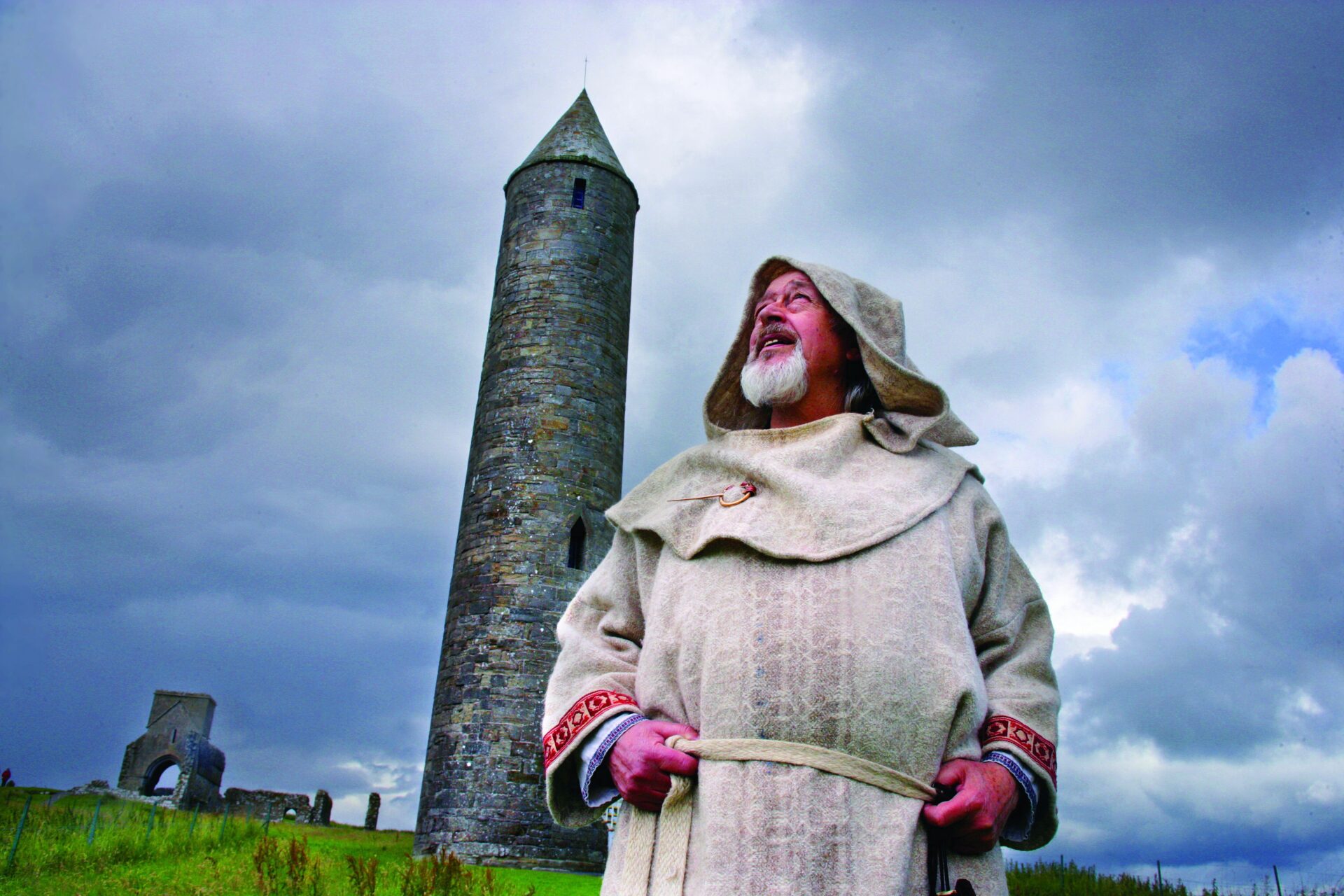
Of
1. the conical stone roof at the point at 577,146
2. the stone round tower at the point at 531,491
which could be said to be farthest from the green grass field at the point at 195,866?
the conical stone roof at the point at 577,146

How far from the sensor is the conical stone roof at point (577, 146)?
57.4ft

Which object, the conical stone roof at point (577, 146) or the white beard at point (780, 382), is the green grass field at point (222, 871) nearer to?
the white beard at point (780, 382)

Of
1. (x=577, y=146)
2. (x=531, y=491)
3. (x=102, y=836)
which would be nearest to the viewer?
(x=102, y=836)

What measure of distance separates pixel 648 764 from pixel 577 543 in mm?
12913

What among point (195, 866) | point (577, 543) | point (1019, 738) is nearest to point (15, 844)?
point (195, 866)

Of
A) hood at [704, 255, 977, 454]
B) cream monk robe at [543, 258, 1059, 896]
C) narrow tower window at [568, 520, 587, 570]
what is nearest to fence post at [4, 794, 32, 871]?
narrow tower window at [568, 520, 587, 570]

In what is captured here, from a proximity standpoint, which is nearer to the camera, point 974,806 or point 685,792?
point 974,806

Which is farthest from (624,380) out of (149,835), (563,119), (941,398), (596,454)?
(941,398)

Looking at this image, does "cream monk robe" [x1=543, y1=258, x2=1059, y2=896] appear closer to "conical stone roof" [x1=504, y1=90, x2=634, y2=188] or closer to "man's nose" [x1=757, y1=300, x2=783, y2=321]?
"man's nose" [x1=757, y1=300, x2=783, y2=321]

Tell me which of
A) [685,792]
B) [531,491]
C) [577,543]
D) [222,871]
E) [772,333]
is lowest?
[222,871]

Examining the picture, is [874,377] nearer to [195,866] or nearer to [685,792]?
[685,792]

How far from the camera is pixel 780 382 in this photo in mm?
2828

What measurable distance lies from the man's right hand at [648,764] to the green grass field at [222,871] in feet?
24.3

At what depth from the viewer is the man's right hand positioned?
2.20 metres
